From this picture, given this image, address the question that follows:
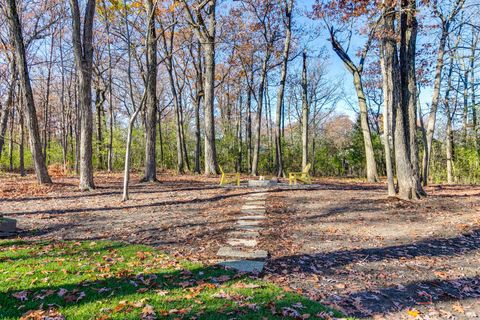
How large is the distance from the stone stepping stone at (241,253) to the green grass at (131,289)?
56 centimetres

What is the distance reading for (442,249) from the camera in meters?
4.73

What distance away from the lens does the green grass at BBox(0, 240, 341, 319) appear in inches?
108

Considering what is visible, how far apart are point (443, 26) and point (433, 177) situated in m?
9.47

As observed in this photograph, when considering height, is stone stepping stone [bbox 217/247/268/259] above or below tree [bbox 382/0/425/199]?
below

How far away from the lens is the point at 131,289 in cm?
319

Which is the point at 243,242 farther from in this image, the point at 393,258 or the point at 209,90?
the point at 209,90

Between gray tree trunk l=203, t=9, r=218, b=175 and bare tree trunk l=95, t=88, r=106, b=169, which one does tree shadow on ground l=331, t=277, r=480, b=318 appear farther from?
bare tree trunk l=95, t=88, r=106, b=169

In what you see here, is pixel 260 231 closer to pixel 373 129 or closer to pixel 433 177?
pixel 433 177

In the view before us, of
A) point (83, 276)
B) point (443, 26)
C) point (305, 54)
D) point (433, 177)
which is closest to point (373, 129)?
point (433, 177)

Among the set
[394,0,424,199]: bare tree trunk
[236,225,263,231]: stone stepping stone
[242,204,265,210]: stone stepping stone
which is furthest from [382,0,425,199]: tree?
[236,225,263,231]: stone stepping stone

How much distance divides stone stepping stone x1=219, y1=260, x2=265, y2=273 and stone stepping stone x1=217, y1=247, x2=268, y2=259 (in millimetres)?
180

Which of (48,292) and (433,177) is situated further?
(433,177)

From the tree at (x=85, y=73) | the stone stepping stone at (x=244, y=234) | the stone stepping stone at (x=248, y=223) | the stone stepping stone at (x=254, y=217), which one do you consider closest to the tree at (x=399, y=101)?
the stone stepping stone at (x=254, y=217)

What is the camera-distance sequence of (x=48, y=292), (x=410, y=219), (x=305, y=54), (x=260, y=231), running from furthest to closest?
1. (x=305, y=54)
2. (x=410, y=219)
3. (x=260, y=231)
4. (x=48, y=292)
